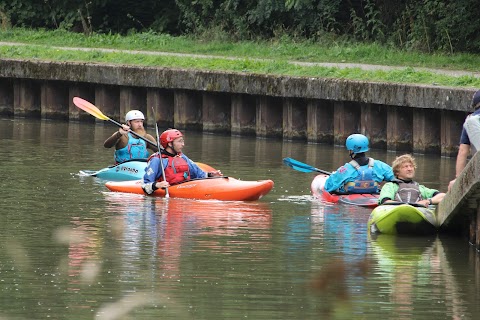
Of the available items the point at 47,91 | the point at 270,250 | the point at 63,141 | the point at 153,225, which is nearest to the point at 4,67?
the point at 47,91

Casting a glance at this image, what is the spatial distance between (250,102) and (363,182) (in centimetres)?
1139

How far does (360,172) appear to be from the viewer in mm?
18625

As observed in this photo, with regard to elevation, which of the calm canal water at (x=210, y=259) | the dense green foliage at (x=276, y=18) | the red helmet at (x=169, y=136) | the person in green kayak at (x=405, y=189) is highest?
the dense green foliage at (x=276, y=18)

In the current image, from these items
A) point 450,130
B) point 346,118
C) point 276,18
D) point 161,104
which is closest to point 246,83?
point 346,118

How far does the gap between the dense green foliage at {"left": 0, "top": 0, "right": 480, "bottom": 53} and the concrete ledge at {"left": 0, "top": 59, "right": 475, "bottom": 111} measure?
515 cm

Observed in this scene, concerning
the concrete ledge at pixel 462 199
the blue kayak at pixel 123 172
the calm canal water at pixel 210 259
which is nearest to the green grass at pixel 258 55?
the calm canal water at pixel 210 259

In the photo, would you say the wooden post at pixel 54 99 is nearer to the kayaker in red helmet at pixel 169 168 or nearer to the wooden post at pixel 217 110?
the wooden post at pixel 217 110

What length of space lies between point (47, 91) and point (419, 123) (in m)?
10.6

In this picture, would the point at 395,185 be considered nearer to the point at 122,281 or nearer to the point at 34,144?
the point at 122,281

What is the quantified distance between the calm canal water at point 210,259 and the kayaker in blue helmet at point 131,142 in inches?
29.8

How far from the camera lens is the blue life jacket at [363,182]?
18.5 m

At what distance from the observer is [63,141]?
27438 millimetres

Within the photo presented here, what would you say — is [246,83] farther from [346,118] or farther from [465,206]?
[465,206]

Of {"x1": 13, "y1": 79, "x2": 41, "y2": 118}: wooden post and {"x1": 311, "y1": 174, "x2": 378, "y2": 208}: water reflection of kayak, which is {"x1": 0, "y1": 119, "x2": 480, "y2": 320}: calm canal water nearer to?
{"x1": 311, "y1": 174, "x2": 378, "y2": 208}: water reflection of kayak
